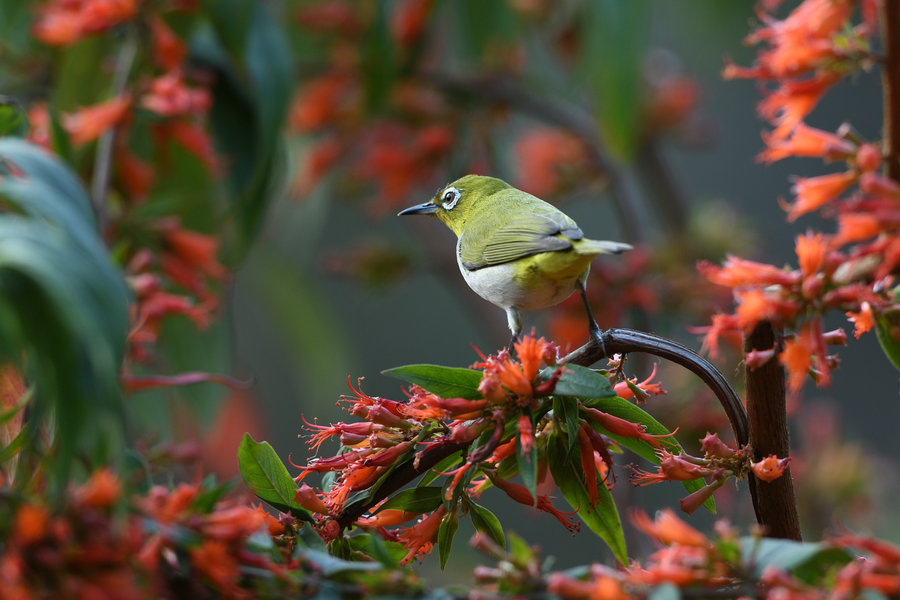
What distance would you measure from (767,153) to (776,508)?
1.88 feet

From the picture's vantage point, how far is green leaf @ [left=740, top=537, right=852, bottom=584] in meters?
0.87

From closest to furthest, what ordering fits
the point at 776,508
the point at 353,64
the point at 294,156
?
1. the point at 776,508
2. the point at 353,64
3. the point at 294,156

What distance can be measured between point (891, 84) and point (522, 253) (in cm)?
71

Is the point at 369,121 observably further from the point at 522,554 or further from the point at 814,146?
the point at 522,554

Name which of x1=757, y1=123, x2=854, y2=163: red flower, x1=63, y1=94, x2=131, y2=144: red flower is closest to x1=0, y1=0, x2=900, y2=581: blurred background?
x1=63, y1=94, x2=131, y2=144: red flower

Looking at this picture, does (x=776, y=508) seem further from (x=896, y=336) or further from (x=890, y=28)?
(x=890, y=28)

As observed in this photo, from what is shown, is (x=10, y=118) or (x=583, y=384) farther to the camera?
(x=10, y=118)

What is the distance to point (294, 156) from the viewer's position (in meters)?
3.88

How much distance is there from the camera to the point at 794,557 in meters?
0.86

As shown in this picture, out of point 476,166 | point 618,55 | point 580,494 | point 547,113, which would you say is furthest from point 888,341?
point 547,113

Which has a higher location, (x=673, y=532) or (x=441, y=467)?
(x=673, y=532)

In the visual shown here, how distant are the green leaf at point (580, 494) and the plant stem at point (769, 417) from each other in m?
0.17

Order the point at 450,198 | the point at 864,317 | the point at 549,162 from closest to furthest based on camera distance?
the point at 864,317 → the point at 450,198 → the point at 549,162

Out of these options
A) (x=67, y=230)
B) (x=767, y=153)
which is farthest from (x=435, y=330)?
(x=67, y=230)
